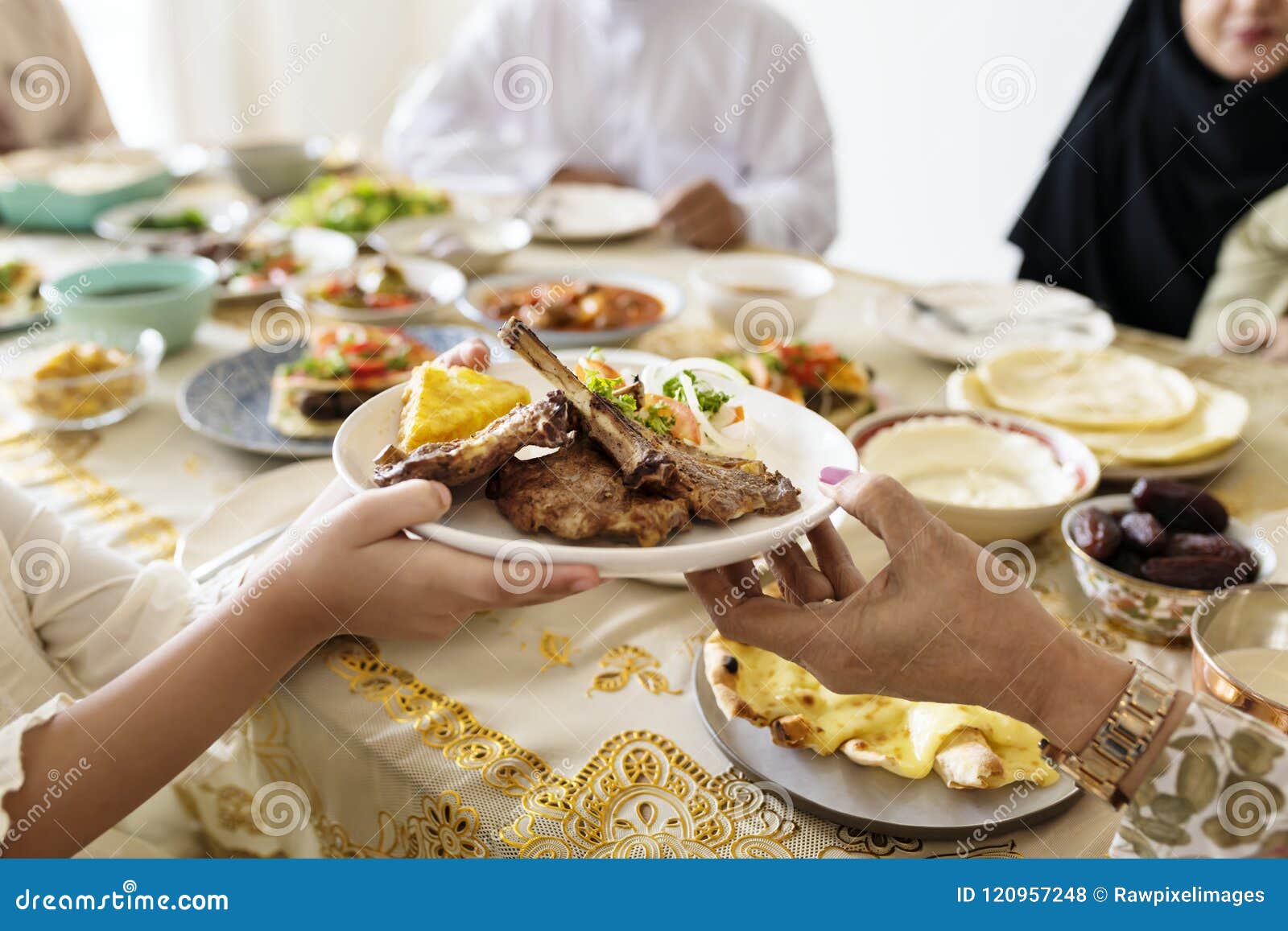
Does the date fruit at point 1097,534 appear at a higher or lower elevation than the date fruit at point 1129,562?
higher

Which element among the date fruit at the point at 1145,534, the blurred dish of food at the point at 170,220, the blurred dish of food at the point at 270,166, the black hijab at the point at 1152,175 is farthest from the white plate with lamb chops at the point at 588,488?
the black hijab at the point at 1152,175

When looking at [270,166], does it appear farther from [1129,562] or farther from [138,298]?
[1129,562]

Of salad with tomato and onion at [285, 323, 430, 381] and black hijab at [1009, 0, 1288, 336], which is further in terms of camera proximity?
black hijab at [1009, 0, 1288, 336]

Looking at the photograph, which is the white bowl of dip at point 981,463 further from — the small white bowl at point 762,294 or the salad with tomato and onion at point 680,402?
the small white bowl at point 762,294

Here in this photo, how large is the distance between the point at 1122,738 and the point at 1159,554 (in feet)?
1.77

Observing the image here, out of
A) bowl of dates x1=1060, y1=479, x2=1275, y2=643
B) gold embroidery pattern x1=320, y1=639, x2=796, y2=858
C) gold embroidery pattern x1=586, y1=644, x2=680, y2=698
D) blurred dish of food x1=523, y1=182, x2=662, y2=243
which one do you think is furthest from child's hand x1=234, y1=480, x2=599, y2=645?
blurred dish of food x1=523, y1=182, x2=662, y2=243

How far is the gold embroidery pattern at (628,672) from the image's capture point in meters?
1.44

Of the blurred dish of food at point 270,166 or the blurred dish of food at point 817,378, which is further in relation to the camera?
the blurred dish of food at point 270,166

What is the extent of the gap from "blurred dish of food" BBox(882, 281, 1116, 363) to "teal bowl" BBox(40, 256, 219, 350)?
6.46ft

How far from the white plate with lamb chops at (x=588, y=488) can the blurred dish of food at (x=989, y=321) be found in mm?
1403

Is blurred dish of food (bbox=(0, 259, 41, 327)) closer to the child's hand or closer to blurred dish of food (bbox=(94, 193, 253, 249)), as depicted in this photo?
blurred dish of food (bbox=(94, 193, 253, 249))

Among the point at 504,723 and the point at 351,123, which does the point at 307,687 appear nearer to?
the point at 504,723

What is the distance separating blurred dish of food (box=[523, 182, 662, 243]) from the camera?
3.42 m

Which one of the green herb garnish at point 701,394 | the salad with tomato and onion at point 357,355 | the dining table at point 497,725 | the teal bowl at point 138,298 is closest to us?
the dining table at point 497,725
